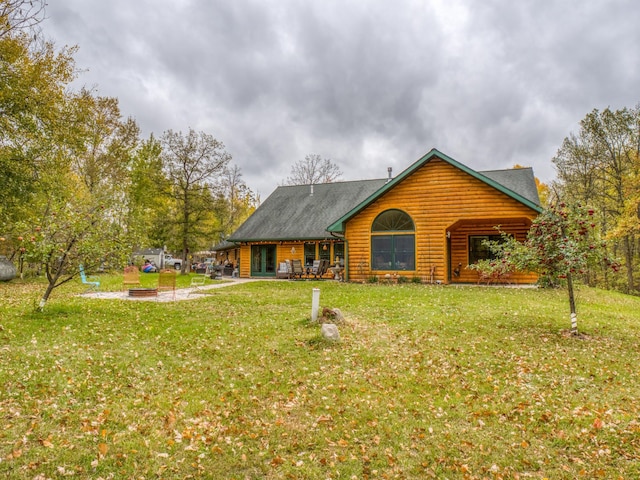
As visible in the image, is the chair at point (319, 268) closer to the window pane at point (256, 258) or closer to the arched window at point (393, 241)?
the arched window at point (393, 241)

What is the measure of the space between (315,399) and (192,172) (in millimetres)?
21549

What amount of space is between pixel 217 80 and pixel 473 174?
500 inches

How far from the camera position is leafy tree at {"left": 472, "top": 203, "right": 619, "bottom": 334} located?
6.85m

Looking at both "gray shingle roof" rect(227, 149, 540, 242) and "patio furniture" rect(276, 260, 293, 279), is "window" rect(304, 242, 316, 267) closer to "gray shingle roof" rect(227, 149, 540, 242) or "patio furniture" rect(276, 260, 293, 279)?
"gray shingle roof" rect(227, 149, 540, 242)

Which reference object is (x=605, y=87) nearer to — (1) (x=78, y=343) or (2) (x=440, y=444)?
(2) (x=440, y=444)

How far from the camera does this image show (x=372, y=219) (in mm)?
17156

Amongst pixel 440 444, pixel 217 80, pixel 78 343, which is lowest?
pixel 440 444

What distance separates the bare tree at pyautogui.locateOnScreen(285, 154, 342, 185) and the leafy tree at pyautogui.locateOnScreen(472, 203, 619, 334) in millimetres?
32002

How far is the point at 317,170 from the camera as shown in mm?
39031

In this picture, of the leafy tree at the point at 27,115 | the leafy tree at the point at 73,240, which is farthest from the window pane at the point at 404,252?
the leafy tree at the point at 27,115

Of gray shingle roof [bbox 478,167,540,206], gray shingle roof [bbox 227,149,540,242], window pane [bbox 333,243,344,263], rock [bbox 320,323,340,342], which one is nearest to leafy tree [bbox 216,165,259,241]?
gray shingle roof [bbox 227,149,540,242]

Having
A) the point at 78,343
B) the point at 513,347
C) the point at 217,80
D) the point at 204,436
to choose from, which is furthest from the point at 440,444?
the point at 217,80

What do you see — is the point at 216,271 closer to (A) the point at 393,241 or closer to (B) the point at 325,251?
(B) the point at 325,251

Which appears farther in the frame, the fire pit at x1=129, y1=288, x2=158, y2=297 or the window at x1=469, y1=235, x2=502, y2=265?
the window at x1=469, y1=235, x2=502, y2=265
